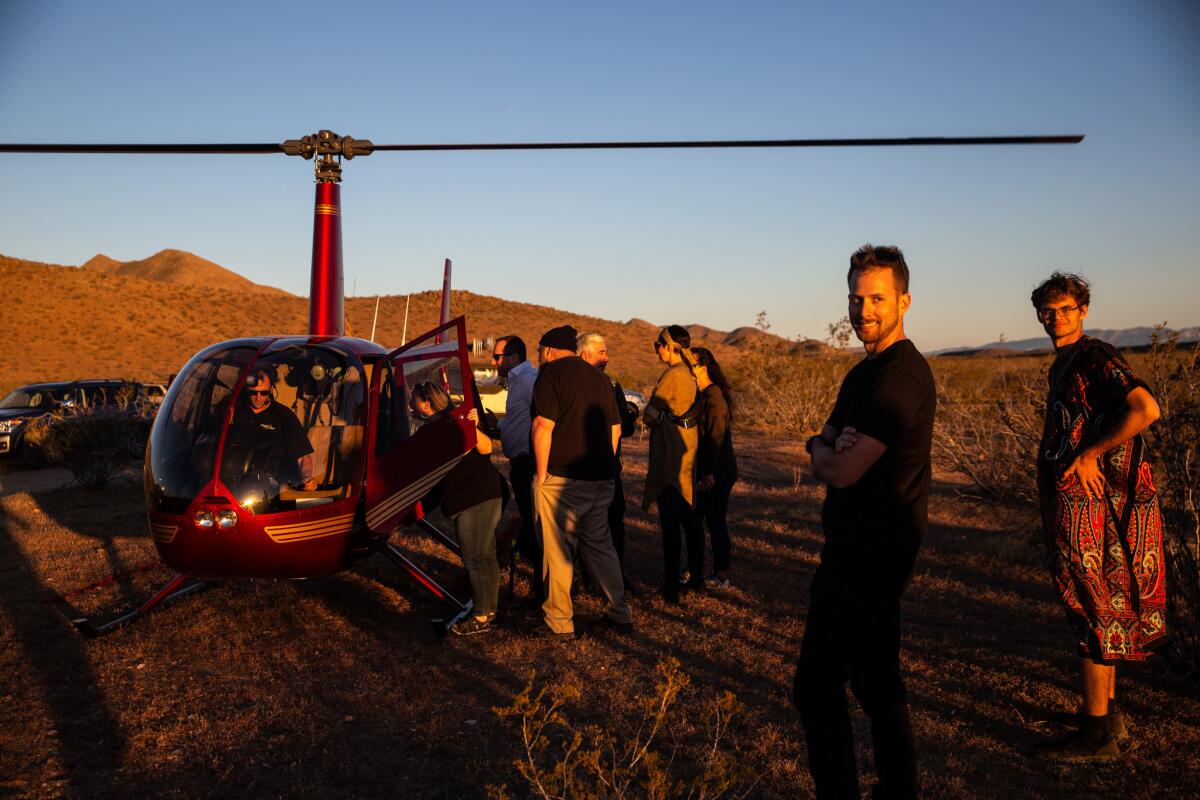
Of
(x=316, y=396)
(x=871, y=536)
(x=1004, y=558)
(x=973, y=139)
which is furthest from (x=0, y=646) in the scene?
(x=1004, y=558)

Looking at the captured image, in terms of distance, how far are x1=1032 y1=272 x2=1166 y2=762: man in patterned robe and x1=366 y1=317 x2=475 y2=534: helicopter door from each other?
3.62 metres

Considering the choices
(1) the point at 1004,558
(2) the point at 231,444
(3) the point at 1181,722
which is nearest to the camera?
(3) the point at 1181,722

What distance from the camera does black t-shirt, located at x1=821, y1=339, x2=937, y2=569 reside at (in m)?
2.57

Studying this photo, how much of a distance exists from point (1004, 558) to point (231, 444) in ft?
21.8

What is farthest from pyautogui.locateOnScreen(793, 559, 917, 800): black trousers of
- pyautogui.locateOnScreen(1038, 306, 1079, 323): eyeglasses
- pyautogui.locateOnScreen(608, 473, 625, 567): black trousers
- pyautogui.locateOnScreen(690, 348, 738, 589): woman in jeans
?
pyautogui.locateOnScreen(608, 473, 625, 567): black trousers

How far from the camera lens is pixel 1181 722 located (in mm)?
4273

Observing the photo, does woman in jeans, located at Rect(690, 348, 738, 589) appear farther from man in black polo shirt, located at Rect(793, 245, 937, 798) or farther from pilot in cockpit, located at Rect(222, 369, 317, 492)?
man in black polo shirt, located at Rect(793, 245, 937, 798)

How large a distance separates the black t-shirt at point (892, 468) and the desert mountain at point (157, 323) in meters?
23.0

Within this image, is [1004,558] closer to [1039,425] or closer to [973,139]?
[1039,425]

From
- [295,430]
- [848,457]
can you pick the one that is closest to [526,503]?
[295,430]

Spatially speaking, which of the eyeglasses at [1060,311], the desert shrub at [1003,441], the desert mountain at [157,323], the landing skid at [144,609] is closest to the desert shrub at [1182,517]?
the eyeglasses at [1060,311]

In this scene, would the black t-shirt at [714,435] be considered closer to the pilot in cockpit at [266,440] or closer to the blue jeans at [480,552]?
the blue jeans at [480,552]

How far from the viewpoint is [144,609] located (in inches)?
230

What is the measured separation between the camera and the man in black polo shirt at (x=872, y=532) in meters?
2.59
